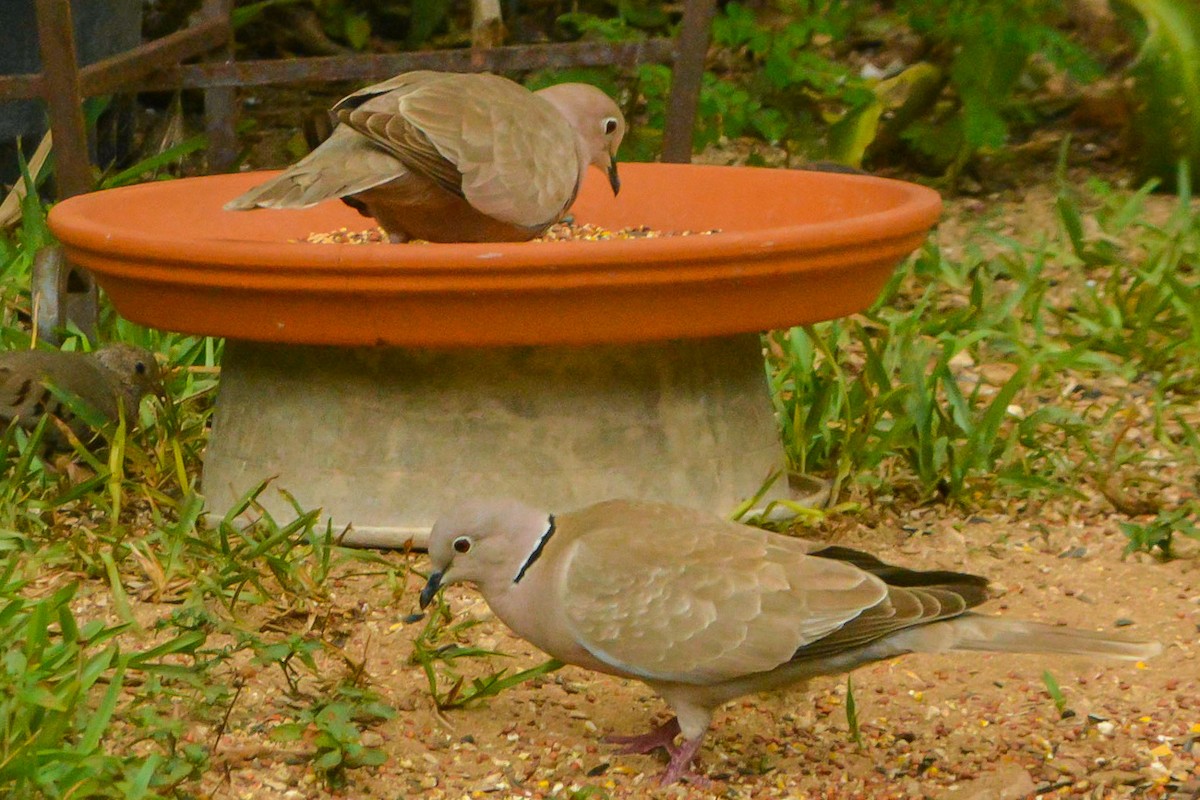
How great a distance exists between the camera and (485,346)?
10.4 feet

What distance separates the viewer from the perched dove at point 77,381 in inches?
143

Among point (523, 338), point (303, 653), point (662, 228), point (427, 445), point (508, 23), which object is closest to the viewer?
point (303, 653)

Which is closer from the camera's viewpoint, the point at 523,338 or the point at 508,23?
the point at 523,338

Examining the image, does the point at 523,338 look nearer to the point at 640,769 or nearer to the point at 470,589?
the point at 470,589

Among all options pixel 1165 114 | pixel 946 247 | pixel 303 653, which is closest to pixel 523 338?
pixel 303 653

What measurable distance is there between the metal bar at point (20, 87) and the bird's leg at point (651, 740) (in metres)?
2.69

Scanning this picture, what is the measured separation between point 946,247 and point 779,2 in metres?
1.12

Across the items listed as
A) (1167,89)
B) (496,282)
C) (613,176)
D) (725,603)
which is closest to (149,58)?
(613,176)

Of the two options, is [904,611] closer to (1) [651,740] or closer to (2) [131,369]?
(1) [651,740]

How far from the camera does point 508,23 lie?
7.00m

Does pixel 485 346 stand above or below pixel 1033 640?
above

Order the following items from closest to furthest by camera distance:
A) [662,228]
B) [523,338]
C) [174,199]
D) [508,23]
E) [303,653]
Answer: [303,653] < [523,338] < [174,199] < [662,228] < [508,23]

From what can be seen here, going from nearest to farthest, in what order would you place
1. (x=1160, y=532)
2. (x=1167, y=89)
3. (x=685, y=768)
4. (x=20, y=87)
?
1. (x=685, y=768)
2. (x=1160, y=532)
3. (x=20, y=87)
4. (x=1167, y=89)

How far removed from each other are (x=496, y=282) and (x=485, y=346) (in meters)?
0.20
